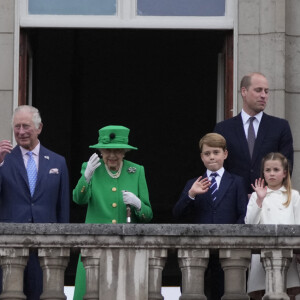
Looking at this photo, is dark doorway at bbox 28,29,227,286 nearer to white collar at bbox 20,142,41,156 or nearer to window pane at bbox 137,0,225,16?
window pane at bbox 137,0,225,16

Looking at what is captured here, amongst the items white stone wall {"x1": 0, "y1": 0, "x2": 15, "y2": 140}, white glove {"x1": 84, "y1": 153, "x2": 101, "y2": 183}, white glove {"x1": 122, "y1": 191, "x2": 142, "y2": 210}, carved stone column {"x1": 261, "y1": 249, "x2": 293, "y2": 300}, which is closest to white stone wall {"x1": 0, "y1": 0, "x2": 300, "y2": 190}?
white stone wall {"x1": 0, "y1": 0, "x2": 15, "y2": 140}

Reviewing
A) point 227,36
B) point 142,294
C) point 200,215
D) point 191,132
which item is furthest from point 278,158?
point 191,132

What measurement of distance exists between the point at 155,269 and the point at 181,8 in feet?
14.2

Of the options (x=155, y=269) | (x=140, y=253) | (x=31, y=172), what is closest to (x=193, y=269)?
(x=155, y=269)

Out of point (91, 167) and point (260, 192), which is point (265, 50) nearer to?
point (91, 167)

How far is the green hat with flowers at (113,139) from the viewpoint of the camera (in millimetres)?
13516

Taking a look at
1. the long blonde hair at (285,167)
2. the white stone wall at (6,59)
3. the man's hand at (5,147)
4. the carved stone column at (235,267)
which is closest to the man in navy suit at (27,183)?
the man's hand at (5,147)

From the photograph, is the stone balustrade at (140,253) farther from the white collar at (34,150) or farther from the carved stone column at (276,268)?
the white collar at (34,150)

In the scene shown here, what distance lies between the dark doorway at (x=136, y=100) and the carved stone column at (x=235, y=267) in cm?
908

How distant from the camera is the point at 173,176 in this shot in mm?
22562

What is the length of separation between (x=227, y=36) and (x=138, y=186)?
2.93m

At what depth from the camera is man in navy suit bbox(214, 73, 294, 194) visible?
13898 mm

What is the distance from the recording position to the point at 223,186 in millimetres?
13398

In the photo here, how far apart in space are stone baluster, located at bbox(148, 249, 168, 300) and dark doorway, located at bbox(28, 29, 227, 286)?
8.98 meters
